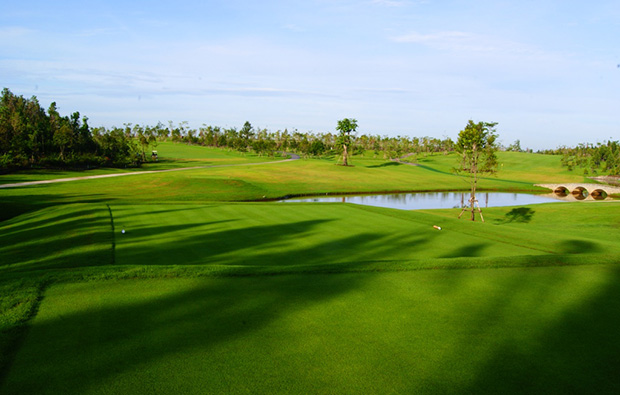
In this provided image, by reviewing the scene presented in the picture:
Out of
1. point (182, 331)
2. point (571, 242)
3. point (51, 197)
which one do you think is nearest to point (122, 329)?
point (182, 331)

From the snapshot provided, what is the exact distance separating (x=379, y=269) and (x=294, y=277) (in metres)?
1.73

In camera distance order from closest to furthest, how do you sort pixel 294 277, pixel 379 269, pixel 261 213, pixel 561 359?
pixel 561 359
pixel 294 277
pixel 379 269
pixel 261 213

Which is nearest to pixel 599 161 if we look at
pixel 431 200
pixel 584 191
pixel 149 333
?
pixel 584 191

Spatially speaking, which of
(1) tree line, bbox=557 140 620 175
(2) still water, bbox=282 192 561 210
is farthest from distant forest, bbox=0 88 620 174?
(2) still water, bbox=282 192 561 210

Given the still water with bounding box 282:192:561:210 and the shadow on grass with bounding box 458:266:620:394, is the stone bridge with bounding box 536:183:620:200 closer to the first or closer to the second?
the still water with bounding box 282:192:561:210

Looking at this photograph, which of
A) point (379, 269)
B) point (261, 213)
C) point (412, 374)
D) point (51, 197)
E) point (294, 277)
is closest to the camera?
point (412, 374)

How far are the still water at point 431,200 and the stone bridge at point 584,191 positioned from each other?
610cm

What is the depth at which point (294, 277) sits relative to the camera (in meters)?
7.54

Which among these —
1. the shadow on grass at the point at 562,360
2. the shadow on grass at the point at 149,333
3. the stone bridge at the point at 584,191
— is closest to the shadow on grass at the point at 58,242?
the shadow on grass at the point at 149,333

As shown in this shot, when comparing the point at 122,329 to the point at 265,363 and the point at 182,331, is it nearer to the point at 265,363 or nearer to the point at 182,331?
the point at 182,331

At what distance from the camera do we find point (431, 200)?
49062 millimetres

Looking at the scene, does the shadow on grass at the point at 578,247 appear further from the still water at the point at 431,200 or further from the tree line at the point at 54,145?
the tree line at the point at 54,145

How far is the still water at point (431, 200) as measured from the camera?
145 ft

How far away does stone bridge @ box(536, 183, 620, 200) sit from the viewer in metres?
57.1
